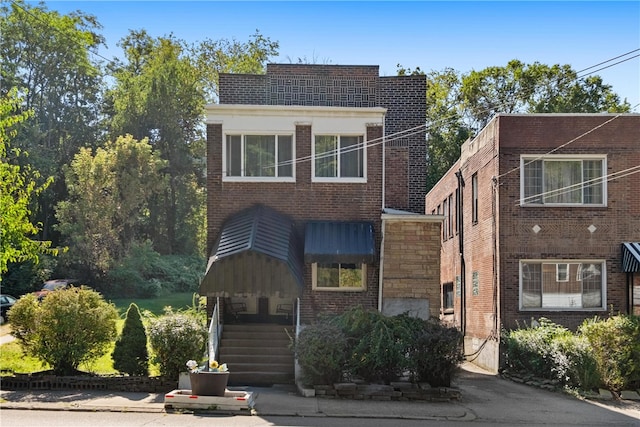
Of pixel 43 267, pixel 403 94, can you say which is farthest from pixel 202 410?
pixel 43 267

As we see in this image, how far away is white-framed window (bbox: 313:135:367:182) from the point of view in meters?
21.7

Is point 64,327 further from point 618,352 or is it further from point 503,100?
point 503,100

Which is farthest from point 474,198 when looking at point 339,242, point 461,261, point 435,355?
point 435,355

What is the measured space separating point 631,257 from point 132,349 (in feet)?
47.8

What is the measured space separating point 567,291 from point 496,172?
4264 mm

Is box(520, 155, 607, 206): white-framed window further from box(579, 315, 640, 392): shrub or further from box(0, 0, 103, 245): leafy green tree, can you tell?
box(0, 0, 103, 245): leafy green tree

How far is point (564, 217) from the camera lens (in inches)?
916

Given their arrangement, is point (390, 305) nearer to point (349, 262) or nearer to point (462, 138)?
point (349, 262)

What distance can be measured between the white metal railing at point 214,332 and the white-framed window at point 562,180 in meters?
9.95

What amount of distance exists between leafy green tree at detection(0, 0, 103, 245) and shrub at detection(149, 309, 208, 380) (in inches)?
1260

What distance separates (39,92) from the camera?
50.0 meters

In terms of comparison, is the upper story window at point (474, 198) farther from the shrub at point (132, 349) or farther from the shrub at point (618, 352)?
the shrub at point (132, 349)

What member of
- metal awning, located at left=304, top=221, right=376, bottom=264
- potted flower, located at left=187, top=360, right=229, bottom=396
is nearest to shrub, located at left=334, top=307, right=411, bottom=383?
metal awning, located at left=304, top=221, right=376, bottom=264

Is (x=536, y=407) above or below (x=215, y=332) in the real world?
below
